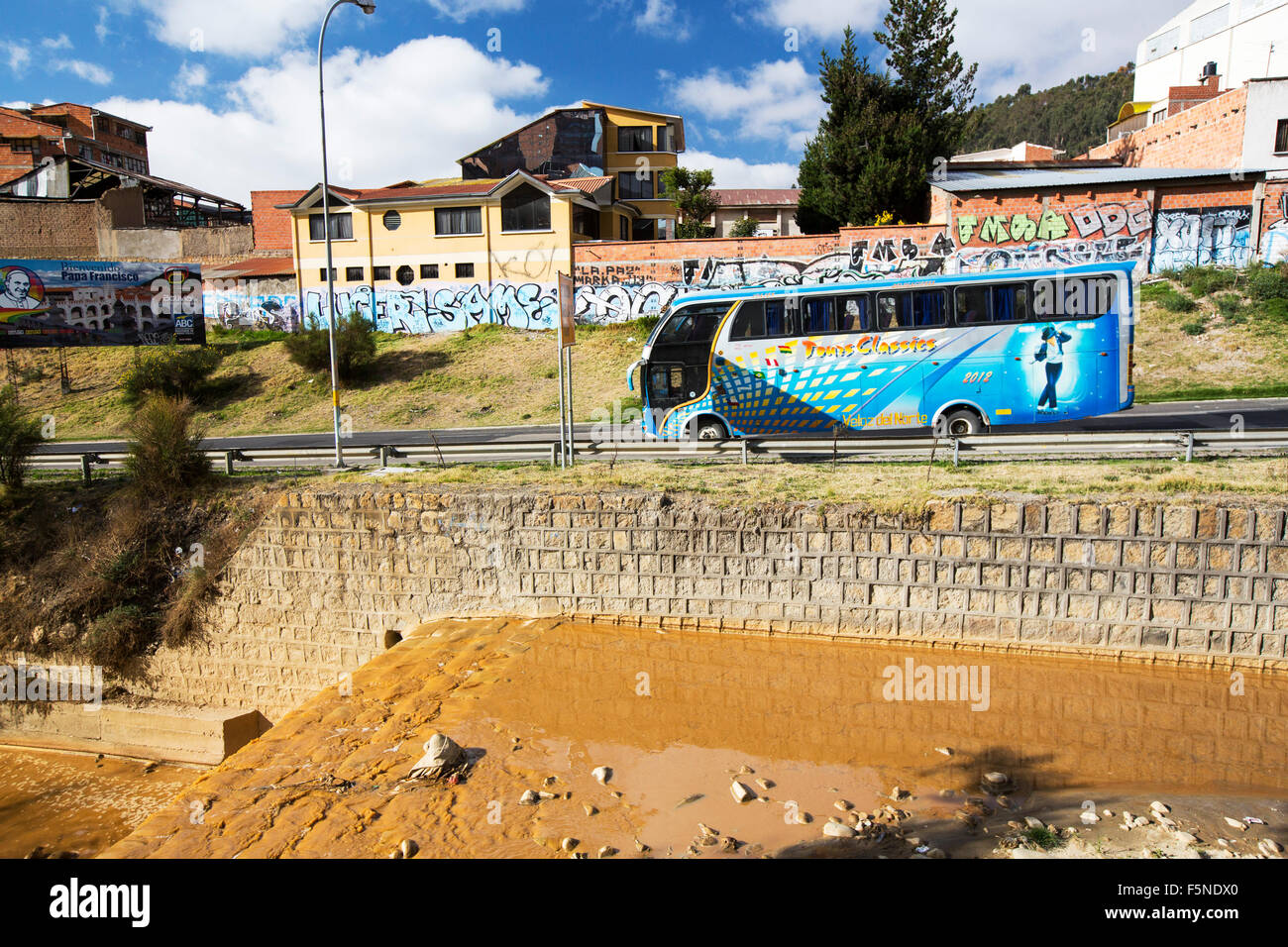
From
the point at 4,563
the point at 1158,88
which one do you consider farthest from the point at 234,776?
the point at 1158,88

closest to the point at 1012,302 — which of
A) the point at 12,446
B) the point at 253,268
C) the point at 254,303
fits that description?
the point at 12,446

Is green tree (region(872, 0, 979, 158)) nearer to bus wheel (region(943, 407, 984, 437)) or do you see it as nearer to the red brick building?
bus wheel (region(943, 407, 984, 437))

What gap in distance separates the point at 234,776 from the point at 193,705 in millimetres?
6506

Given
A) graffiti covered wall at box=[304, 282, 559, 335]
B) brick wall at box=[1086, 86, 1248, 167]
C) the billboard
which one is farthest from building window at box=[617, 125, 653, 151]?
the billboard

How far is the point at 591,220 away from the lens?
125 feet

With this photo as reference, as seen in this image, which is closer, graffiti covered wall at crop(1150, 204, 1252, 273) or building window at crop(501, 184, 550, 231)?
graffiti covered wall at crop(1150, 204, 1252, 273)

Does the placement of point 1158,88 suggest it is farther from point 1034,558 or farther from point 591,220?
point 1034,558

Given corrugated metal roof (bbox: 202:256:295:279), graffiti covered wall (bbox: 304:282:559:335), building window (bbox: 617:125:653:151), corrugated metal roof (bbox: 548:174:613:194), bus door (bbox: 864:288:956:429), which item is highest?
building window (bbox: 617:125:653:151)

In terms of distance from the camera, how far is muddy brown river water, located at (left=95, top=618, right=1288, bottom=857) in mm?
6770

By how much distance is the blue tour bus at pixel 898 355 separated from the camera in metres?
13.5

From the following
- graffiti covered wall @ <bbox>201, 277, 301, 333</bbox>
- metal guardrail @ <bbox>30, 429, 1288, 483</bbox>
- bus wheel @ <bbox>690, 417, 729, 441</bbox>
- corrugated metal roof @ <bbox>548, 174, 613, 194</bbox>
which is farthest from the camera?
corrugated metal roof @ <bbox>548, 174, 613, 194</bbox>

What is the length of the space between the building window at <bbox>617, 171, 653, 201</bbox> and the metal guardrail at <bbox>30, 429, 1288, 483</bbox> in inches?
1499

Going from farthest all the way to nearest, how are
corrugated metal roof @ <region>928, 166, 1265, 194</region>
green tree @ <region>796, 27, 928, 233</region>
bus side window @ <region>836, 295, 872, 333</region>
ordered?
green tree @ <region>796, 27, 928, 233</region> < corrugated metal roof @ <region>928, 166, 1265, 194</region> < bus side window @ <region>836, 295, 872, 333</region>
